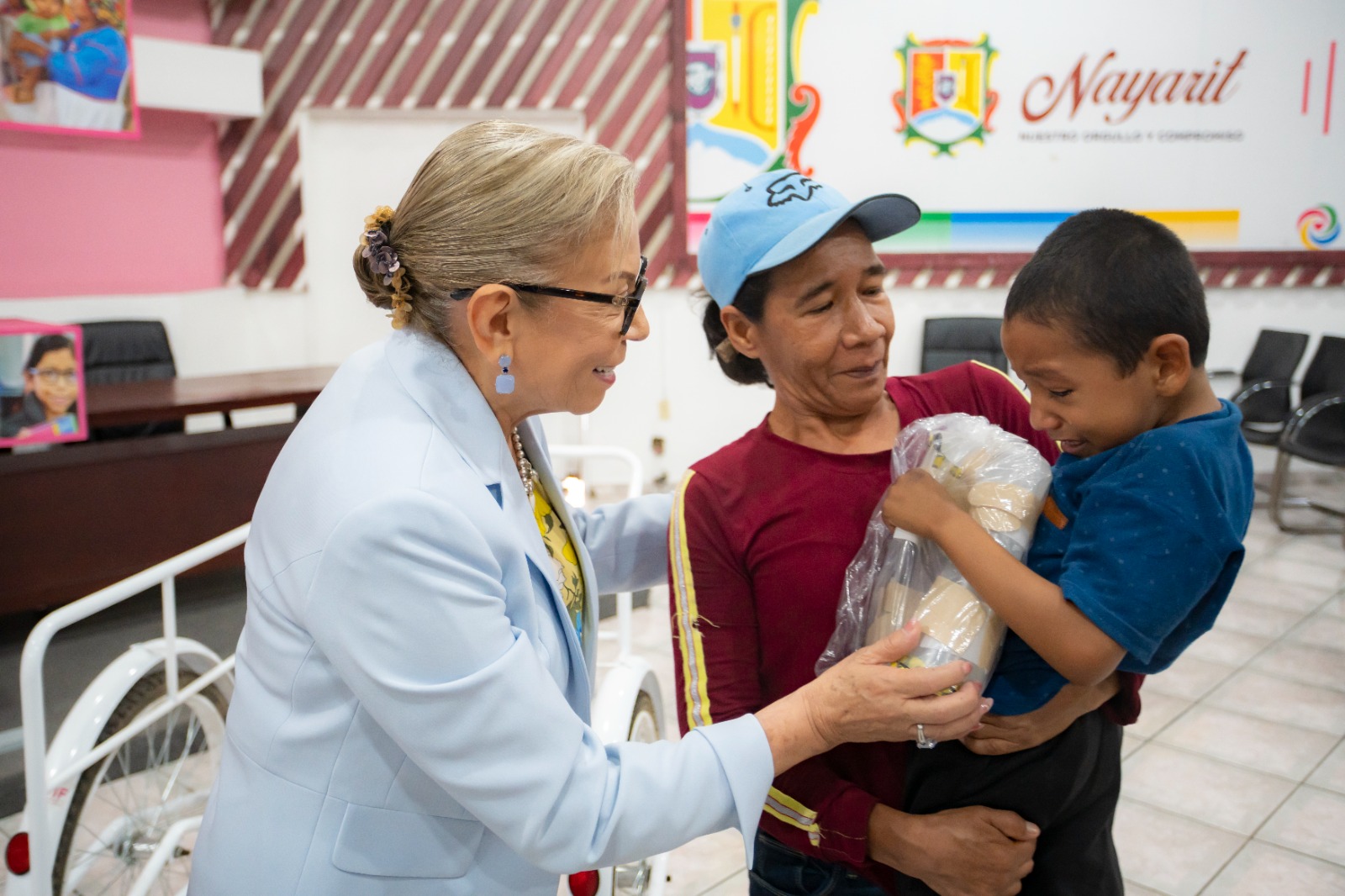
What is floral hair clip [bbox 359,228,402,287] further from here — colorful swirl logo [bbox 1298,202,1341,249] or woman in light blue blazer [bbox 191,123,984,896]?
colorful swirl logo [bbox 1298,202,1341,249]

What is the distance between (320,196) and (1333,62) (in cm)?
651

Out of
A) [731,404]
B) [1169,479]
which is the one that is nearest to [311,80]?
[731,404]

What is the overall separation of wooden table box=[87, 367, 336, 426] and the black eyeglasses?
3.30m

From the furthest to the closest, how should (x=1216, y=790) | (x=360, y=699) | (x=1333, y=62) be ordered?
(x=1333, y=62) < (x=1216, y=790) < (x=360, y=699)

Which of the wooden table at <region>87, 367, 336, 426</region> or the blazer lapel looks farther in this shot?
the wooden table at <region>87, 367, 336, 426</region>

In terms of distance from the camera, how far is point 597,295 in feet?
4.27

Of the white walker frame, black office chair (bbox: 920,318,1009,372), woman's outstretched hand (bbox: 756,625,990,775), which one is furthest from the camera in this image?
black office chair (bbox: 920,318,1009,372)

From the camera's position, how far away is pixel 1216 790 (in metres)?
3.45

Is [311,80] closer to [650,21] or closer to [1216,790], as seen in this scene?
[650,21]

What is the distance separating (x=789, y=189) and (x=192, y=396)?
12.3 feet

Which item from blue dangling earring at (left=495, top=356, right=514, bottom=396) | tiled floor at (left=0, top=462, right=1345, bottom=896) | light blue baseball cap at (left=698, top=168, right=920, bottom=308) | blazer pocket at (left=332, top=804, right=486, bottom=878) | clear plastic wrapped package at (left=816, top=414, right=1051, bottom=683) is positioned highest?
light blue baseball cap at (left=698, top=168, right=920, bottom=308)

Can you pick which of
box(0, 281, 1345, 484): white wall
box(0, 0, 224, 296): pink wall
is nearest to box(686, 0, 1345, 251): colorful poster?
box(0, 281, 1345, 484): white wall

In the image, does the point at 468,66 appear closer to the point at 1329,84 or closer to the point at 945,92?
the point at 945,92

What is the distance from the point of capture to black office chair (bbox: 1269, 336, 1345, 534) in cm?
576
